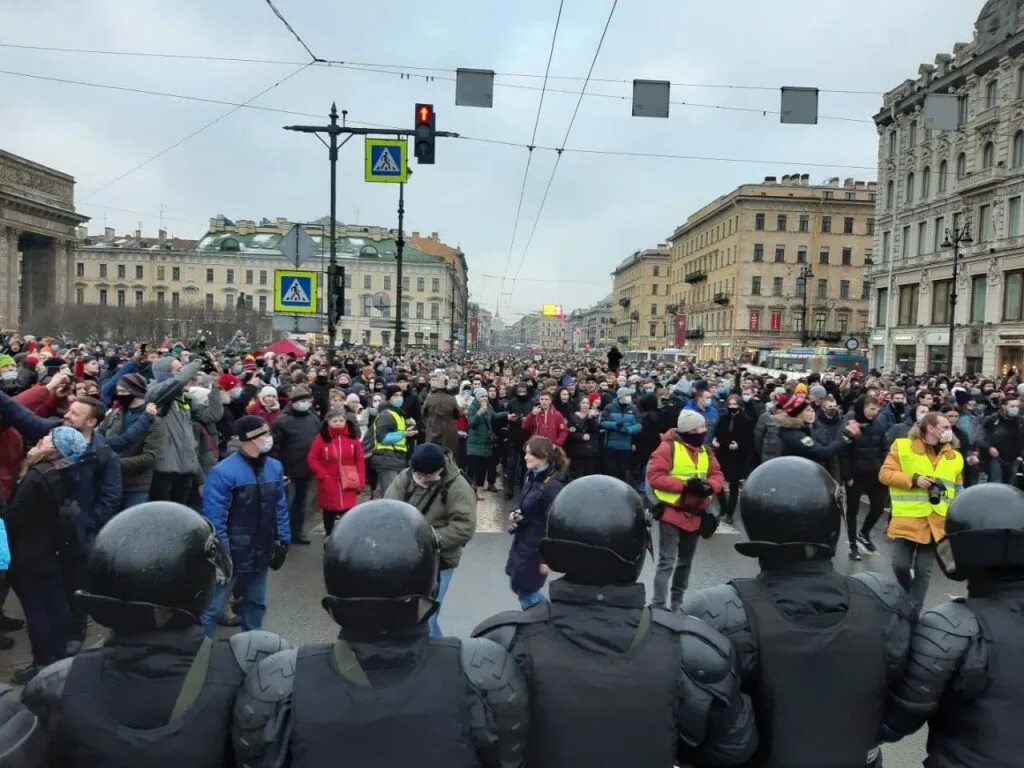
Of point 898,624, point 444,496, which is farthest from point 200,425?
point 898,624

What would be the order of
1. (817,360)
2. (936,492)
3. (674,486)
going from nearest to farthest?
(936,492), (674,486), (817,360)

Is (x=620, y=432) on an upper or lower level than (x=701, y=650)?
lower

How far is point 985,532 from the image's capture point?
8.48 feet

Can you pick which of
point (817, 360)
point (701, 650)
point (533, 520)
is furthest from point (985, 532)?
point (817, 360)

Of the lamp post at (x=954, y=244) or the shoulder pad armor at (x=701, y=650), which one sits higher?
the lamp post at (x=954, y=244)

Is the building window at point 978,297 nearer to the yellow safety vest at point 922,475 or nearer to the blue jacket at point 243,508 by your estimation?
the yellow safety vest at point 922,475

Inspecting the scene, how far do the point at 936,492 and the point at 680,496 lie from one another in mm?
1818

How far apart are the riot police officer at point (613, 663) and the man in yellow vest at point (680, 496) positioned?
3.70m

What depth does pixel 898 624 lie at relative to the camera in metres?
2.51

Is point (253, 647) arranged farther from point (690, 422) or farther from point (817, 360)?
point (817, 360)

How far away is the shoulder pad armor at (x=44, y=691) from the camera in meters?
2.00

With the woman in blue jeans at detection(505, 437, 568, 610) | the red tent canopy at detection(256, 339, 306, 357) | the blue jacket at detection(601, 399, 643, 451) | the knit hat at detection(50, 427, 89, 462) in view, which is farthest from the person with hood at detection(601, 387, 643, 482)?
the red tent canopy at detection(256, 339, 306, 357)

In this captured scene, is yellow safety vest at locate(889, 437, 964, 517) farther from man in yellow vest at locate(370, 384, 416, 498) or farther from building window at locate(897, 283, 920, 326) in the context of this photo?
building window at locate(897, 283, 920, 326)

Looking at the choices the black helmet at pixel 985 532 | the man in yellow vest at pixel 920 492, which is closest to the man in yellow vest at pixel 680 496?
the man in yellow vest at pixel 920 492
